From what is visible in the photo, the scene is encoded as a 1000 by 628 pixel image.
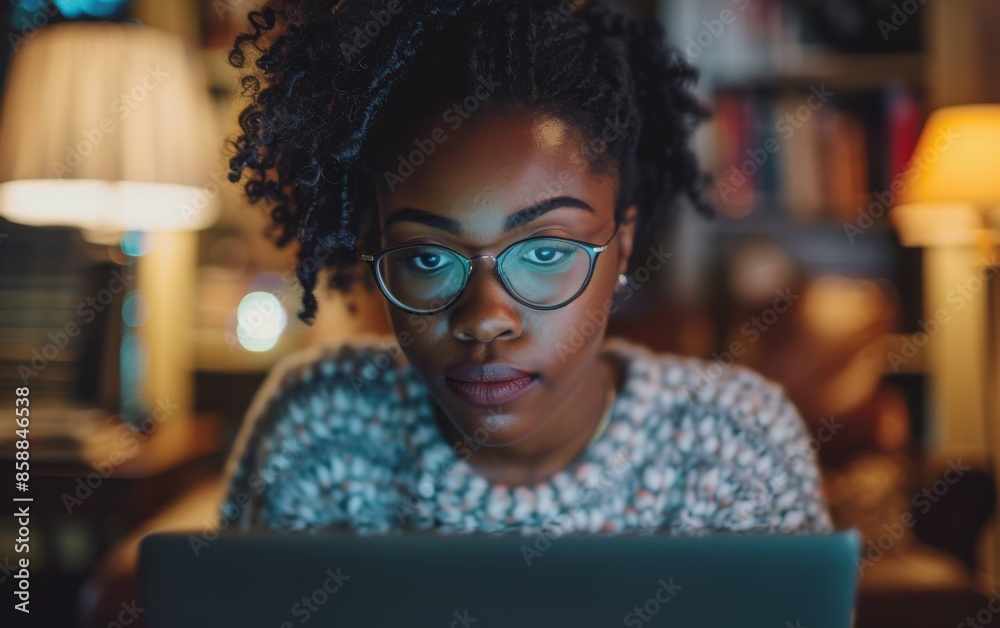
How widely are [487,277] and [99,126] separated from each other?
46.6 inches

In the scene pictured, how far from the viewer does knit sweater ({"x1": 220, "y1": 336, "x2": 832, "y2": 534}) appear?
0.84 m

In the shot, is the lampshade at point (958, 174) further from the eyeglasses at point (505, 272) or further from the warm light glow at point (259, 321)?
the warm light glow at point (259, 321)

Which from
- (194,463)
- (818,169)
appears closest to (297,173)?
(194,463)

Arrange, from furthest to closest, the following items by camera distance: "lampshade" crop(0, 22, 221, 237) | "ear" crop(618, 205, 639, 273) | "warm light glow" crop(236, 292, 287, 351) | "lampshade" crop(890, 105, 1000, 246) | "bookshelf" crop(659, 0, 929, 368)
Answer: "warm light glow" crop(236, 292, 287, 351) → "bookshelf" crop(659, 0, 929, 368) → "lampshade" crop(890, 105, 1000, 246) → "lampshade" crop(0, 22, 221, 237) → "ear" crop(618, 205, 639, 273)

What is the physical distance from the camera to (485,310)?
2.24 ft

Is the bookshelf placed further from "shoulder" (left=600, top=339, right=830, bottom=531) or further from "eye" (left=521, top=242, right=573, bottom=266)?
"eye" (left=521, top=242, right=573, bottom=266)

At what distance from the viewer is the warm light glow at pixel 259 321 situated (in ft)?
7.82

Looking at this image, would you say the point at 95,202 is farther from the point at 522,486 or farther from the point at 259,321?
the point at 522,486

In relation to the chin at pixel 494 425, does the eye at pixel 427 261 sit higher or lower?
higher

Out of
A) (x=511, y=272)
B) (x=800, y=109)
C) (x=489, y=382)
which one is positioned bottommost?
(x=489, y=382)

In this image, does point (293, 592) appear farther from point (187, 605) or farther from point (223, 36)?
point (223, 36)

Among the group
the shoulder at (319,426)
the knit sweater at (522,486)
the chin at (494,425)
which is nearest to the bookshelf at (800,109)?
the knit sweater at (522,486)

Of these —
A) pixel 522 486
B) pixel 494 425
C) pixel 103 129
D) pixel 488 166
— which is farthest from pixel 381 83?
pixel 103 129

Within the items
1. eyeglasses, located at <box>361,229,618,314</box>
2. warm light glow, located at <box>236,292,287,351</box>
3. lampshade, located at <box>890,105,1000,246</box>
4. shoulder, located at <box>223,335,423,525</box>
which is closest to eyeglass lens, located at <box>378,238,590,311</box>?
eyeglasses, located at <box>361,229,618,314</box>
